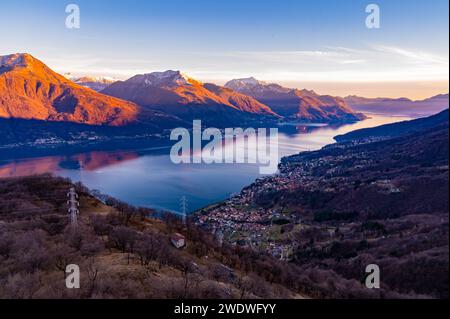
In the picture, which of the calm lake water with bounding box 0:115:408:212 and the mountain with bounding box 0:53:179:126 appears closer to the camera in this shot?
the calm lake water with bounding box 0:115:408:212

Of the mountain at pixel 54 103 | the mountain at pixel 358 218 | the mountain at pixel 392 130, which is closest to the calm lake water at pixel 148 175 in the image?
the mountain at pixel 358 218

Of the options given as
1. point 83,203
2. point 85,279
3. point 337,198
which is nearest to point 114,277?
point 85,279

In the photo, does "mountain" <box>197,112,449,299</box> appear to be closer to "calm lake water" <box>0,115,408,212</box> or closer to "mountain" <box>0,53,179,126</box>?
"calm lake water" <box>0,115,408,212</box>

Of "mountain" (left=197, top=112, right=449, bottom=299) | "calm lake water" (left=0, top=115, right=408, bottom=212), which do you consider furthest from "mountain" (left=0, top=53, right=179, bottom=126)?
"mountain" (left=197, top=112, right=449, bottom=299)

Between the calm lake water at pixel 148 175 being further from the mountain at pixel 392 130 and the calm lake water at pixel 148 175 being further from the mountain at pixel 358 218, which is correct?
the mountain at pixel 392 130
